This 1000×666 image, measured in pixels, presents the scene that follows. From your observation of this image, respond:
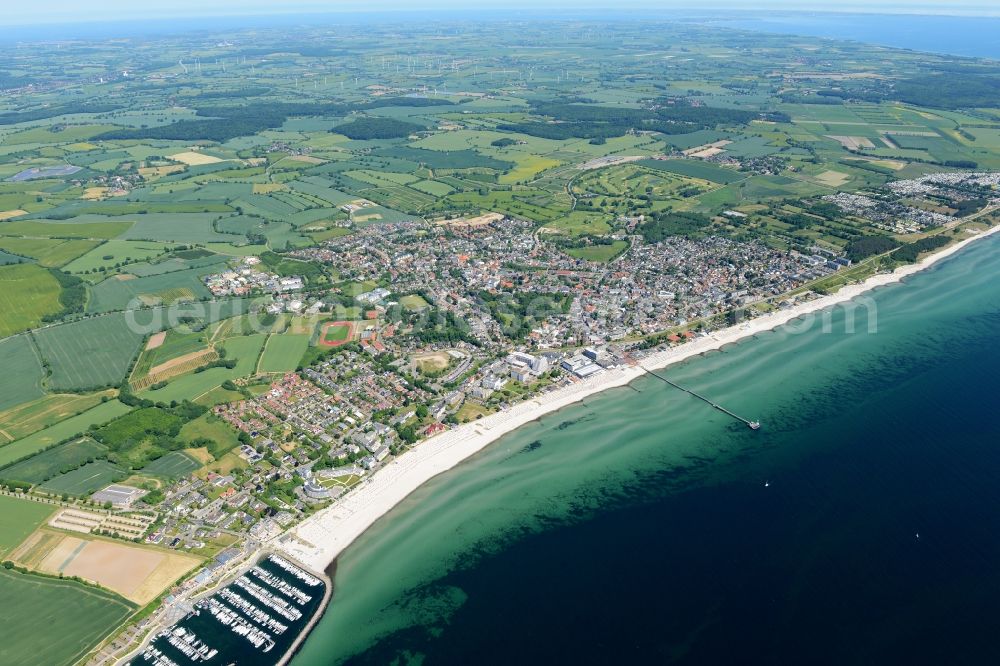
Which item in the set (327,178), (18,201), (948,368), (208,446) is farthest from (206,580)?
(18,201)

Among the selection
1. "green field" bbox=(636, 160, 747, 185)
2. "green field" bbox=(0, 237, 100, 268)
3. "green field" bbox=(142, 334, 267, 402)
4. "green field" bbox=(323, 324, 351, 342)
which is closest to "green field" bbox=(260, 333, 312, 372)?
"green field" bbox=(142, 334, 267, 402)

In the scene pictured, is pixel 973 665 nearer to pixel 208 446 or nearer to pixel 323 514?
pixel 323 514

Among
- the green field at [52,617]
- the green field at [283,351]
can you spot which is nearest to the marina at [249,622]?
the green field at [52,617]

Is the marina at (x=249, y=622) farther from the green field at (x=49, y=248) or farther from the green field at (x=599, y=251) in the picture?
the green field at (x=49, y=248)

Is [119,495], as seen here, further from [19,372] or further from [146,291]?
[146,291]

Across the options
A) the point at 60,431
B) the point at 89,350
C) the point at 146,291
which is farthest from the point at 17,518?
the point at 146,291
